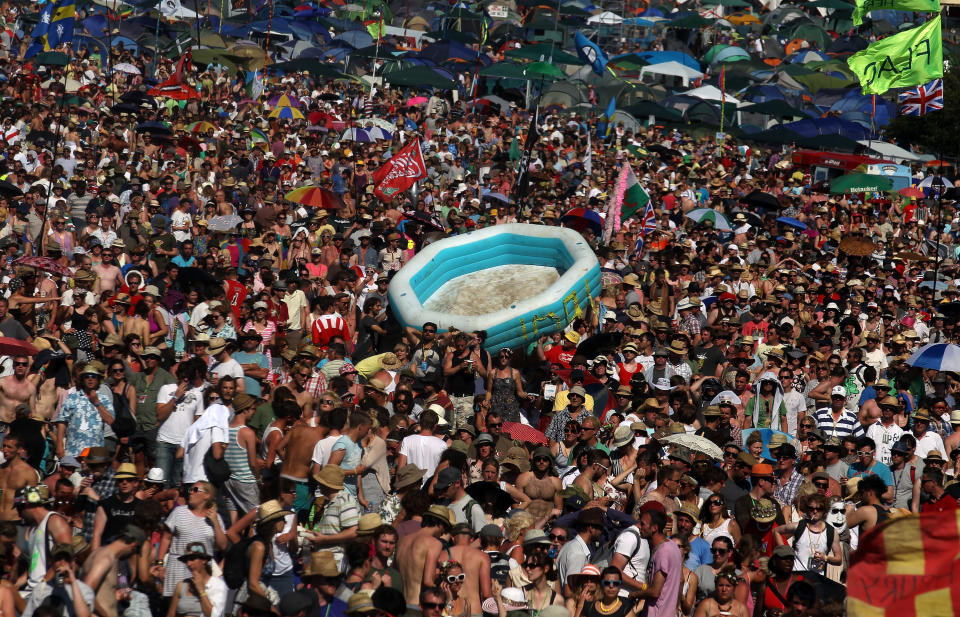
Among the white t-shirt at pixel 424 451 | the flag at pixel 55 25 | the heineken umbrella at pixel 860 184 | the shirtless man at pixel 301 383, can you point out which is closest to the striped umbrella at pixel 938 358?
the white t-shirt at pixel 424 451

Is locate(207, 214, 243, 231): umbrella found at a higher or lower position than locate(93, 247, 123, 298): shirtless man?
lower

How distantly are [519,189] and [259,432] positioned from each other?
1361 centimetres

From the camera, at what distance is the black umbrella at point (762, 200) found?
2414cm

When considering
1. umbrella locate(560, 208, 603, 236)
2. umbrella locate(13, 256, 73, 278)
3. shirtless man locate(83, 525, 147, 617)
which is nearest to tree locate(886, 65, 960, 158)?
umbrella locate(560, 208, 603, 236)

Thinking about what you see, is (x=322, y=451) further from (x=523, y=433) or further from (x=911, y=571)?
(x=911, y=571)

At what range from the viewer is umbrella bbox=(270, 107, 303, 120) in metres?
27.4

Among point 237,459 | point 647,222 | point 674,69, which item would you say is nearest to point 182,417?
point 237,459

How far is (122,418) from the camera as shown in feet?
35.6

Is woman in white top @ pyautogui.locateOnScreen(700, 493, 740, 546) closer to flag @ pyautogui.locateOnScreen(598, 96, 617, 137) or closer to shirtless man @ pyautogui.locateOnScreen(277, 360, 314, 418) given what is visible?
shirtless man @ pyautogui.locateOnScreen(277, 360, 314, 418)

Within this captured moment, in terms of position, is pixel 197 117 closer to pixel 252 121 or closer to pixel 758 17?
pixel 252 121

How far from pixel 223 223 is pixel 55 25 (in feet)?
37.9

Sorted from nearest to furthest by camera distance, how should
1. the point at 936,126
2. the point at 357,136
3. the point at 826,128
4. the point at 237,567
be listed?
the point at 237,567 → the point at 357,136 → the point at 826,128 → the point at 936,126

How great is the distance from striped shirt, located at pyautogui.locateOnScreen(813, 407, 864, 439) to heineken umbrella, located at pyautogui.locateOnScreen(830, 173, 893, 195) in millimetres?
14704

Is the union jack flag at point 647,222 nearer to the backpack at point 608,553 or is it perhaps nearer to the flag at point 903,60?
the flag at point 903,60
